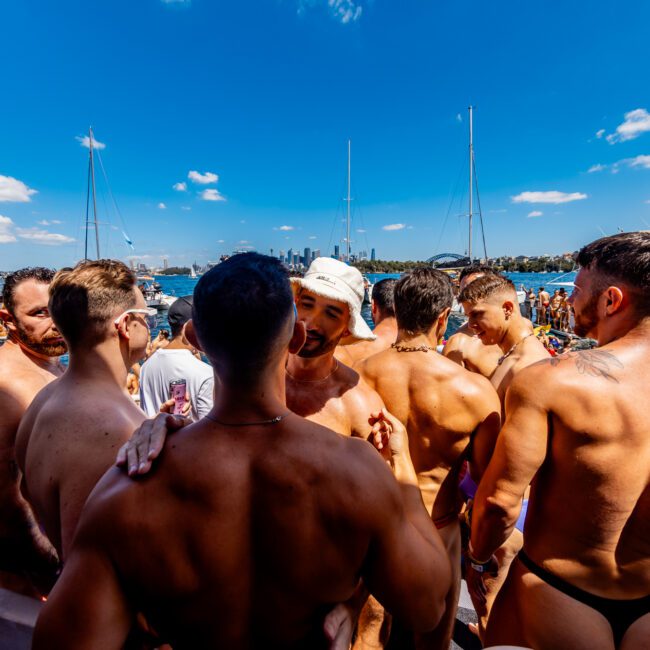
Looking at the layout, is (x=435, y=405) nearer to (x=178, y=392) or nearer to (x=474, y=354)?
(x=178, y=392)

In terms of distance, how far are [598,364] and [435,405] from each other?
1010 millimetres

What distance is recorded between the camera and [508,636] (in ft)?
5.96

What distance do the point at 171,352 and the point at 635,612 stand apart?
153 inches

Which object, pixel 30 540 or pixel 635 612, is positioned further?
pixel 30 540

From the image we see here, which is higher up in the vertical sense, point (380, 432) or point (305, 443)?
point (305, 443)

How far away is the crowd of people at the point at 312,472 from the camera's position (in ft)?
3.18

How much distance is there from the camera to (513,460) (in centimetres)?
175

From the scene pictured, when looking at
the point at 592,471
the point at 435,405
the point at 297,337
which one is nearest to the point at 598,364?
the point at 592,471

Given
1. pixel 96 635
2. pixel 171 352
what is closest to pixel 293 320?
pixel 96 635

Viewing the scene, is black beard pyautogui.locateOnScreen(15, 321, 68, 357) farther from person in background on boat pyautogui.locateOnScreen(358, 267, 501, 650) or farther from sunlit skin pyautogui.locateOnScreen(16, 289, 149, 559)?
person in background on boat pyautogui.locateOnScreen(358, 267, 501, 650)

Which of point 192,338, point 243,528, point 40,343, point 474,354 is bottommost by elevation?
point 474,354

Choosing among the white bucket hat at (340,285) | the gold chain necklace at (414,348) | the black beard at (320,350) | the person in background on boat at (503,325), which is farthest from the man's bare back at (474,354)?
the black beard at (320,350)

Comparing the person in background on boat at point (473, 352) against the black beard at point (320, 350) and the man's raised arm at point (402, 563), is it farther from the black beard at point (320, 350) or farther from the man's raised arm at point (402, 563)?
the man's raised arm at point (402, 563)

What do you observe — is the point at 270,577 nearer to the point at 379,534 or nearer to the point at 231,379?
the point at 379,534
